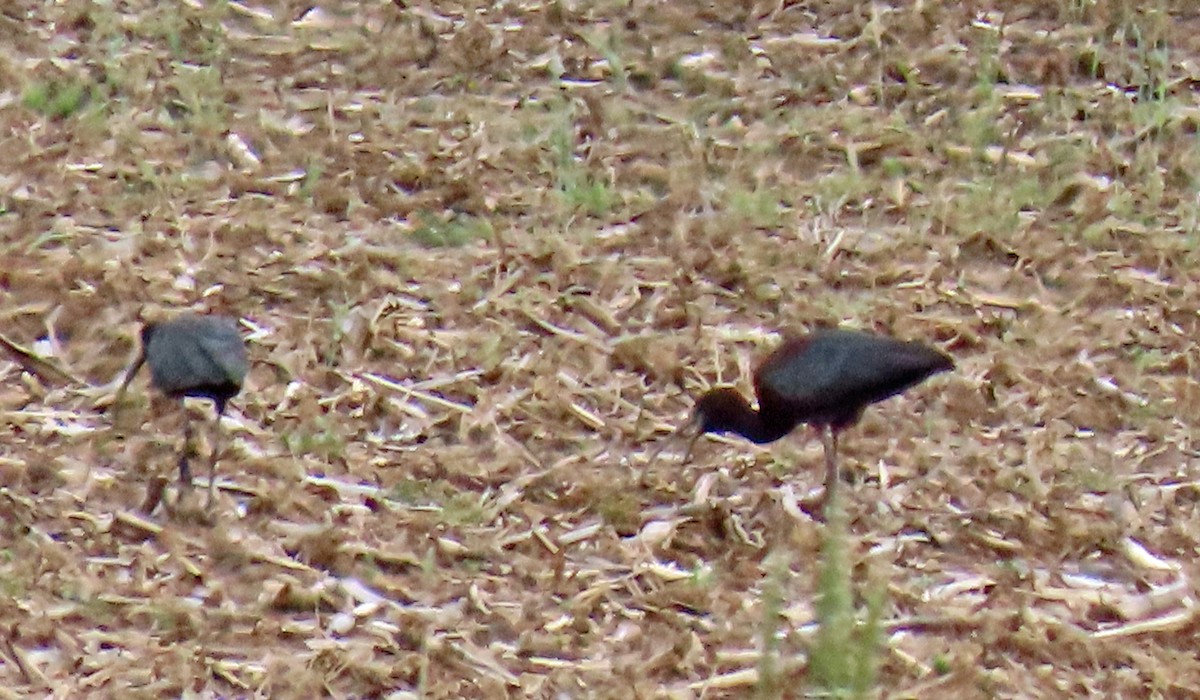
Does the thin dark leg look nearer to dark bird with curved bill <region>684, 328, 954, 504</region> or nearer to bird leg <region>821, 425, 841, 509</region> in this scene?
dark bird with curved bill <region>684, 328, 954, 504</region>

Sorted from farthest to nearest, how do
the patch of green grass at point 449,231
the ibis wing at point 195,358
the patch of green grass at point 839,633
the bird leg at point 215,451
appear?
1. the patch of green grass at point 449,231
2. the bird leg at point 215,451
3. the ibis wing at point 195,358
4. the patch of green grass at point 839,633

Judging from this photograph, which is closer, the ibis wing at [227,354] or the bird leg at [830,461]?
the ibis wing at [227,354]

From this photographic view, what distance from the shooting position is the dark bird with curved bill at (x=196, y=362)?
4.75 m

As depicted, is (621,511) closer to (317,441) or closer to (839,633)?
(317,441)

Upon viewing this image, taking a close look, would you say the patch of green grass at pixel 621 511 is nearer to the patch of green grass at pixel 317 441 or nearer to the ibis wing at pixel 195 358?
the patch of green grass at pixel 317 441

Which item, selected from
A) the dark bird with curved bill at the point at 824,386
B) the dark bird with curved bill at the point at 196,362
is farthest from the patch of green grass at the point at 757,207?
the dark bird with curved bill at the point at 196,362

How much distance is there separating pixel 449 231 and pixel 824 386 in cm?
195

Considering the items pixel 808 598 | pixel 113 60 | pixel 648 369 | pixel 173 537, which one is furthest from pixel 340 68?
pixel 808 598

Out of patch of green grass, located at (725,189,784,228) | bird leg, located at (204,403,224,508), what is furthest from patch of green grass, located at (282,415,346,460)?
patch of green grass, located at (725,189,784,228)

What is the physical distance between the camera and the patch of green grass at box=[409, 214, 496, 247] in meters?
6.35

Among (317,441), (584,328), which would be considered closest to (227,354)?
(317,441)

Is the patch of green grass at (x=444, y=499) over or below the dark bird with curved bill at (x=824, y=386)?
below

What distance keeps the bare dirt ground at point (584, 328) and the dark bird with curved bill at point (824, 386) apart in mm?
184

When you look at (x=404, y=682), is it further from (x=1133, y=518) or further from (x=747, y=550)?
(x=1133, y=518)
